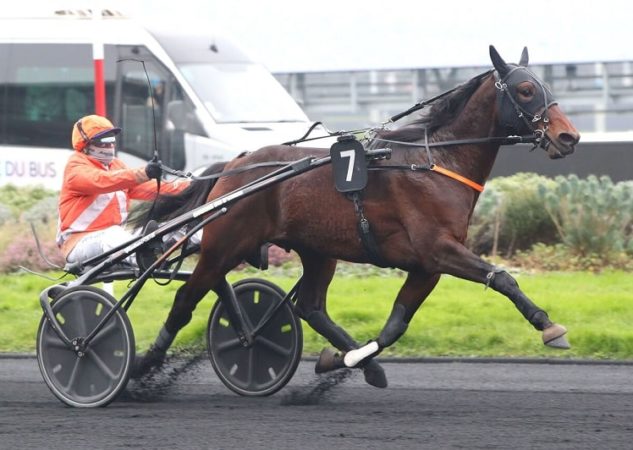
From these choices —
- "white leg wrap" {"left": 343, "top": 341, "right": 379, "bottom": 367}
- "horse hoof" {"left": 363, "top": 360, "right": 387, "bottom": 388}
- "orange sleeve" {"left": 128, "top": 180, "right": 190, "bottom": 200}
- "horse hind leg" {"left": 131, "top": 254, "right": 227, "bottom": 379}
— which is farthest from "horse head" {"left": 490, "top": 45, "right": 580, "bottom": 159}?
"orange sleeve" {"left": 128, "top": 180, "right": 190, "bottom": 200}

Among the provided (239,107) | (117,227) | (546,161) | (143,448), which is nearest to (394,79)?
(239,107)

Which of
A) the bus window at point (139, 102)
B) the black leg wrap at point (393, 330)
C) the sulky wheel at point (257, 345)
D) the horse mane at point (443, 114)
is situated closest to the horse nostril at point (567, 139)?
the horse mane at point (443, 114)

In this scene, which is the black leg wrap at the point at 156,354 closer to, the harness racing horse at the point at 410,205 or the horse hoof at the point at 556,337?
the harness racing horse at the point at 410,205

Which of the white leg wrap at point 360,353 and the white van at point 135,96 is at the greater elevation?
the white van at point 135,96

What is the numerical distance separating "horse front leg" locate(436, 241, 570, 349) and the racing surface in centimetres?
37

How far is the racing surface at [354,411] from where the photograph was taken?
610cm

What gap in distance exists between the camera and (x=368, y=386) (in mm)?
7781

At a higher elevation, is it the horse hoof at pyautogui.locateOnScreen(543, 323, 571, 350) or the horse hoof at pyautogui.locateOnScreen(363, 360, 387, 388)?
the horse hoof at pyautogui.locateOnScreen(543, 323, 571, 350)

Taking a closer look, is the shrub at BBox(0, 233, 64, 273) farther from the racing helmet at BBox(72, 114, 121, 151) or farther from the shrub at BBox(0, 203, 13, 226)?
the racing helmet at BBox(72, 114, 121, 151)

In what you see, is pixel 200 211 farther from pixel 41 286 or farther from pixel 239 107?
pixel 239 107

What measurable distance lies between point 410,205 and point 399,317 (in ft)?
1.84

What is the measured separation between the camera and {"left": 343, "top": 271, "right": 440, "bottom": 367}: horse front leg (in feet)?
23.5

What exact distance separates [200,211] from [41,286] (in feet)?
13.8

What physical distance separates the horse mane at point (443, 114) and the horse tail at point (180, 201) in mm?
1030
